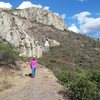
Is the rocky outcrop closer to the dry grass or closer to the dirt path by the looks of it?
the dry grass

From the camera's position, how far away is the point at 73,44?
279 feet

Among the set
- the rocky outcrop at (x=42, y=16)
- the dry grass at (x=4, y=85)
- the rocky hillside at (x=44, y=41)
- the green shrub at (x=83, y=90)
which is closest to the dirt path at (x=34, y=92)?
the dry grass at (x=4, y=85)

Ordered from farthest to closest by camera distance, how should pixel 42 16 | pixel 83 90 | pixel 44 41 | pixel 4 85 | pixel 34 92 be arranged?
pixel 42 16
pixel 44 41
pixel 4 85
pixel 34 92
pixel 83 90

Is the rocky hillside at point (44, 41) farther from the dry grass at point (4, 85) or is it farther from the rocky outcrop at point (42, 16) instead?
the dry grass at point (4, 85)

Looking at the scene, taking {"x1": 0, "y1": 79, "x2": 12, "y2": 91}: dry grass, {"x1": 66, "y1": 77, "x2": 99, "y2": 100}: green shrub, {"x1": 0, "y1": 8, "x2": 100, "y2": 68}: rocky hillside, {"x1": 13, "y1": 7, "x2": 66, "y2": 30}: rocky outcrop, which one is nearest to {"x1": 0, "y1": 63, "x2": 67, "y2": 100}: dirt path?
{"x1": 0, "y1": 79, "x2": 12, "y2": 91}: dry grass

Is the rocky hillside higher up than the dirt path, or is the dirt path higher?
the rocky hillside

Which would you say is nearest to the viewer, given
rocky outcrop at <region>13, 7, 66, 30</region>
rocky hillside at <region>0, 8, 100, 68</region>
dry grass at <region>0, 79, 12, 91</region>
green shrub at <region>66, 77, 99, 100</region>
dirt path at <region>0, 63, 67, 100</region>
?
green shrub at <region>66, 77, 99, 100</region>

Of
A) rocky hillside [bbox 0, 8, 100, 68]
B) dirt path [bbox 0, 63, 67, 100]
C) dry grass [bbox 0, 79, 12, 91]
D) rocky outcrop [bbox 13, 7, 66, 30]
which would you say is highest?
rocky outcrop [bbox 13, 7, 66, 30]

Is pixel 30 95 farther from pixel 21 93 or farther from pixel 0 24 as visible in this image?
pixel 0 24

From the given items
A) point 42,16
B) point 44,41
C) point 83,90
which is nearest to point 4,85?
point 83,90

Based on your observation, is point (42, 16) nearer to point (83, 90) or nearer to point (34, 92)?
point (34, 92)

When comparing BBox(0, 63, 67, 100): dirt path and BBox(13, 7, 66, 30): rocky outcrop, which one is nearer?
BBox(0, 63, 67, 100): dirt path

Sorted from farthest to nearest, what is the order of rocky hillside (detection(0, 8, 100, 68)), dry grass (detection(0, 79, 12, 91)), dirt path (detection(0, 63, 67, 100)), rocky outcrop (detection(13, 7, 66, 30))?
1. rocky outcrop (detection(13, 7, 66, 30))
2. rocky hillside (detection(0, 8, 100, 68))
3. dry grass (detection(0, 79, 12, 91))
4. dirt path (detection(0, 63, 67, 100))

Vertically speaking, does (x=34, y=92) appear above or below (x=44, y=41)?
below
